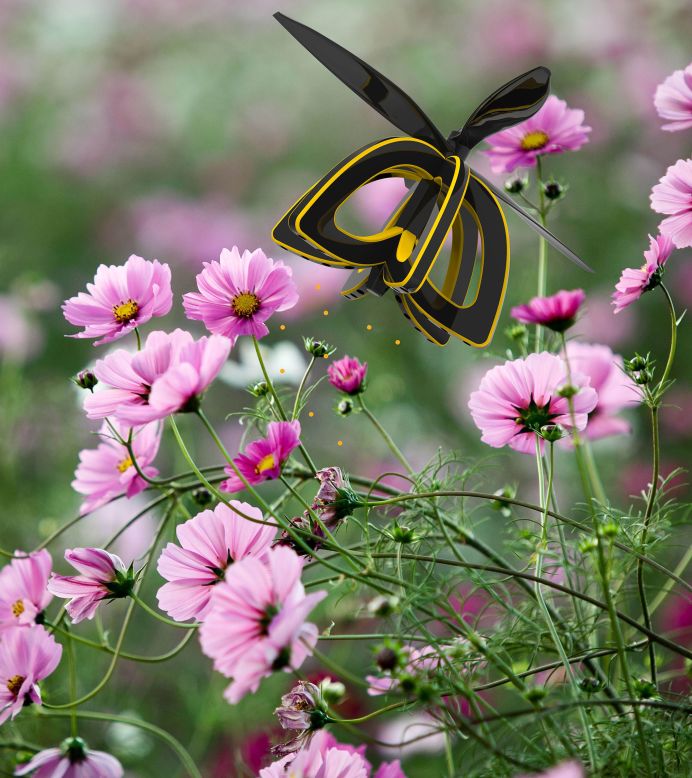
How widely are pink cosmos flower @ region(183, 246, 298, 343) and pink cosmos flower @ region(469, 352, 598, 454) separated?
0.24ft

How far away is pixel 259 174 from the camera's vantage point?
4.46 feet

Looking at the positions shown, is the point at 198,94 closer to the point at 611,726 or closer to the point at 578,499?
the point at 578,499

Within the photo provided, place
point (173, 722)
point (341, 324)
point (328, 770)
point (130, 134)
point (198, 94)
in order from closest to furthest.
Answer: point (328, 770) → point (173, 722) → point (341, 324) → point (130, 134) → point (198, 94)

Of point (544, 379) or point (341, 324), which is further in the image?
point (341, 324)

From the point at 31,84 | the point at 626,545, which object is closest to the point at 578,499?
the point at 626,545

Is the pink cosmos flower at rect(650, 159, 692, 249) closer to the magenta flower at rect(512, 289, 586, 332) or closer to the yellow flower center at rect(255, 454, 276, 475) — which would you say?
the magenta flower at rect(512, 289, 586, 332)

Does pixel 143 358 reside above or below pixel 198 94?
below

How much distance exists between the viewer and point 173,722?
0.73 m

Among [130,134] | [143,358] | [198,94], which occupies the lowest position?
[143,358]

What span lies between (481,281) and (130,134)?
1.15m

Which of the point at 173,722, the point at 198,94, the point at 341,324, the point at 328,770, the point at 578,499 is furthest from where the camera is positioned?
the point at 198,94

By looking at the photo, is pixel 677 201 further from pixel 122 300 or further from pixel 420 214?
pixel 122 300

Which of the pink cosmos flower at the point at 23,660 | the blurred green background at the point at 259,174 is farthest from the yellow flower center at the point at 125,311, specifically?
the blurred green background at the point at 259,174

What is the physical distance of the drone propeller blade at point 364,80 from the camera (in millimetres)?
278
